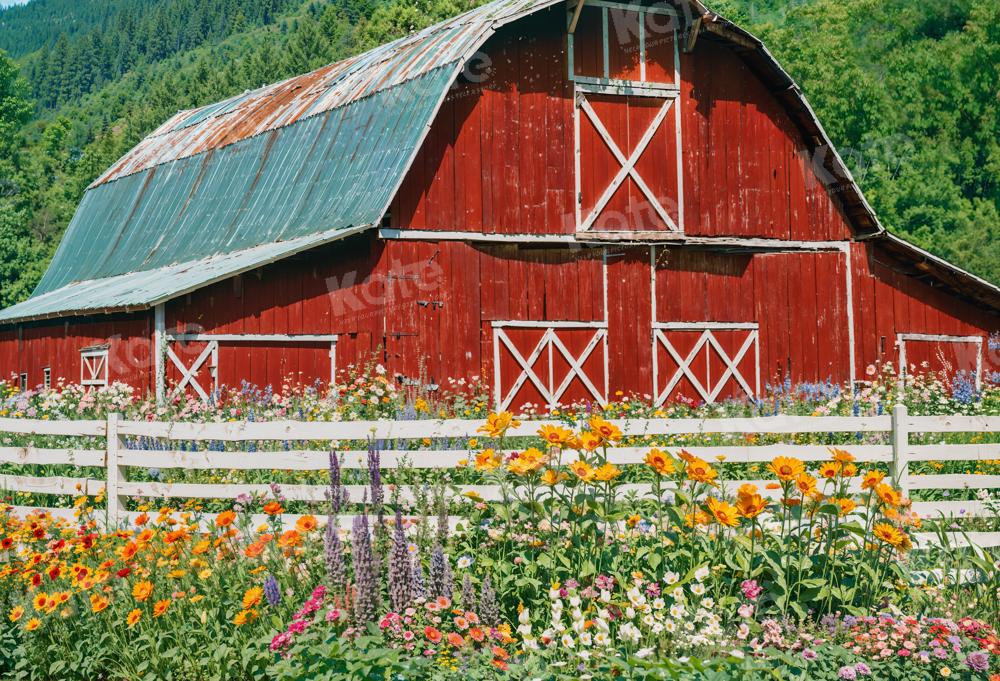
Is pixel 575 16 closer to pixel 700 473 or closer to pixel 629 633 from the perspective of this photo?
pixel 700 473

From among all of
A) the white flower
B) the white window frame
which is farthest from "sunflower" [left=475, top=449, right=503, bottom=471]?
the white window frame

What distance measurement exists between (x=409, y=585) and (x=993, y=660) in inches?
119

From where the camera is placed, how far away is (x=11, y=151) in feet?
177

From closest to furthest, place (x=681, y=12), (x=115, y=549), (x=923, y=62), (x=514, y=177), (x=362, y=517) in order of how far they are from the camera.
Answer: (x=362, y=517) < (x=115, y=549) < (x=514, y=177) < (x=681, y=12) < (x=923, y=62)

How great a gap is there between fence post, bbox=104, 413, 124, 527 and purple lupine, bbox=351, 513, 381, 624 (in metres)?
3.87

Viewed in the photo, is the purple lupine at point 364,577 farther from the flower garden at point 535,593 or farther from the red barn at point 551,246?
the red barn at point 551,246

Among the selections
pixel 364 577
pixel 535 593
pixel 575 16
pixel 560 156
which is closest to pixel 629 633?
pixel 535 593

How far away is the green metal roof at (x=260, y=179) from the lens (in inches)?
668

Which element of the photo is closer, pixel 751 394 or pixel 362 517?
pixel 362 517

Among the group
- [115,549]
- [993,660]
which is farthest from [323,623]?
[993,660]

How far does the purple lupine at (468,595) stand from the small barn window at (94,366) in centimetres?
1383

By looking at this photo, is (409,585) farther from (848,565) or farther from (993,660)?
(993,660)

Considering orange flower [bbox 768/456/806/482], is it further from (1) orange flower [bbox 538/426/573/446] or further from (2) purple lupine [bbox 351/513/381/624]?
(2) purple lupine [bbox 351/513/381/624]

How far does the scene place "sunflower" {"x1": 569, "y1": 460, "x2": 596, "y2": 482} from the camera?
6.34 metres
